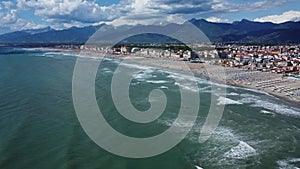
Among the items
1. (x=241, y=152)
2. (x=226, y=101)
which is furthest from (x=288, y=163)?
(x=226, y=101)

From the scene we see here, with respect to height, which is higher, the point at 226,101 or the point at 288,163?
the point at 226,101

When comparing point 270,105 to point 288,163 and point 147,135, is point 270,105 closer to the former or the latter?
point 288,163

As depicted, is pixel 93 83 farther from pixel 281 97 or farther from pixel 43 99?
pixel 281 97

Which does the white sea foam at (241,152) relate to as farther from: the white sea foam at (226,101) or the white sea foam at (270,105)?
the white sea foam at (226,101)

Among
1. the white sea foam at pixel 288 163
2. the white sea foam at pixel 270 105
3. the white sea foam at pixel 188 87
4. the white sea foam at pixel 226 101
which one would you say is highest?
the white sea foam at pixel 188 87

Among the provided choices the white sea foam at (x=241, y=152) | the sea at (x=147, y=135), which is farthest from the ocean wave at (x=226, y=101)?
the white sea foam at (x=241, y=152)

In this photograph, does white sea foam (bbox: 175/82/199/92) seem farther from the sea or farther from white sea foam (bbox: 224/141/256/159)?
white sea foam (bbox: 224/141/256/159)

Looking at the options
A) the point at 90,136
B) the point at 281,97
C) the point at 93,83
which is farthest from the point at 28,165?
the point at 281,97
